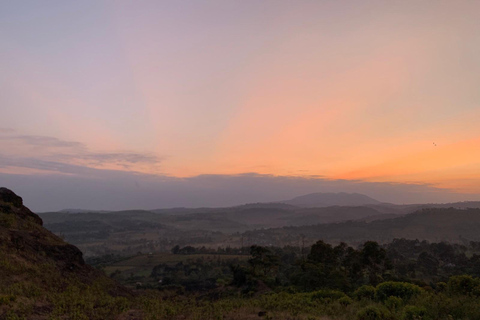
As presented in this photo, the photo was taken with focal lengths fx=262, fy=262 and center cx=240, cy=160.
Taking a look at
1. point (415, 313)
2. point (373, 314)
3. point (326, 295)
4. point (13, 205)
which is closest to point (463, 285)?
point (415, 313)

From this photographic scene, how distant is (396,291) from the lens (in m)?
18.5

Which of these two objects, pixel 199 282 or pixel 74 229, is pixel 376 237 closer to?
pixel 199 282

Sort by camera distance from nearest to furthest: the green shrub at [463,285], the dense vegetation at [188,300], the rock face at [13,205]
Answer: the dense vegetation at [188,300]
the green shrub at [463,285]
the rock face at [13,205]

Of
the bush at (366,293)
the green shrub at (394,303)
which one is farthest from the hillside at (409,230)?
the green shrub at (394,303)

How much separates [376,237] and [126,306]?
157 metres

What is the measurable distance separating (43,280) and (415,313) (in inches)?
855

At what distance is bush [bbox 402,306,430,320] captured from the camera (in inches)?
500

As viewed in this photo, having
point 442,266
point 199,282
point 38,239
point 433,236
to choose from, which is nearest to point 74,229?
point 199,282

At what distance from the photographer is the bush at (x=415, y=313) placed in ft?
41.7

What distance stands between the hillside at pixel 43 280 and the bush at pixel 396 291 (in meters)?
17.3

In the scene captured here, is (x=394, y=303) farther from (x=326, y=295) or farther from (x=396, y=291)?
→ (x=326, y=295)

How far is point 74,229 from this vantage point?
615 feet

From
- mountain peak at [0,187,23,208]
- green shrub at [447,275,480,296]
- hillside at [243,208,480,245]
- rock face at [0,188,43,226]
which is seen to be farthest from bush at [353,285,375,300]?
hillside at [243,208,480,245]

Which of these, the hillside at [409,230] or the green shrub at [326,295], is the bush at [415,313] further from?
the hillside at [409,230]
